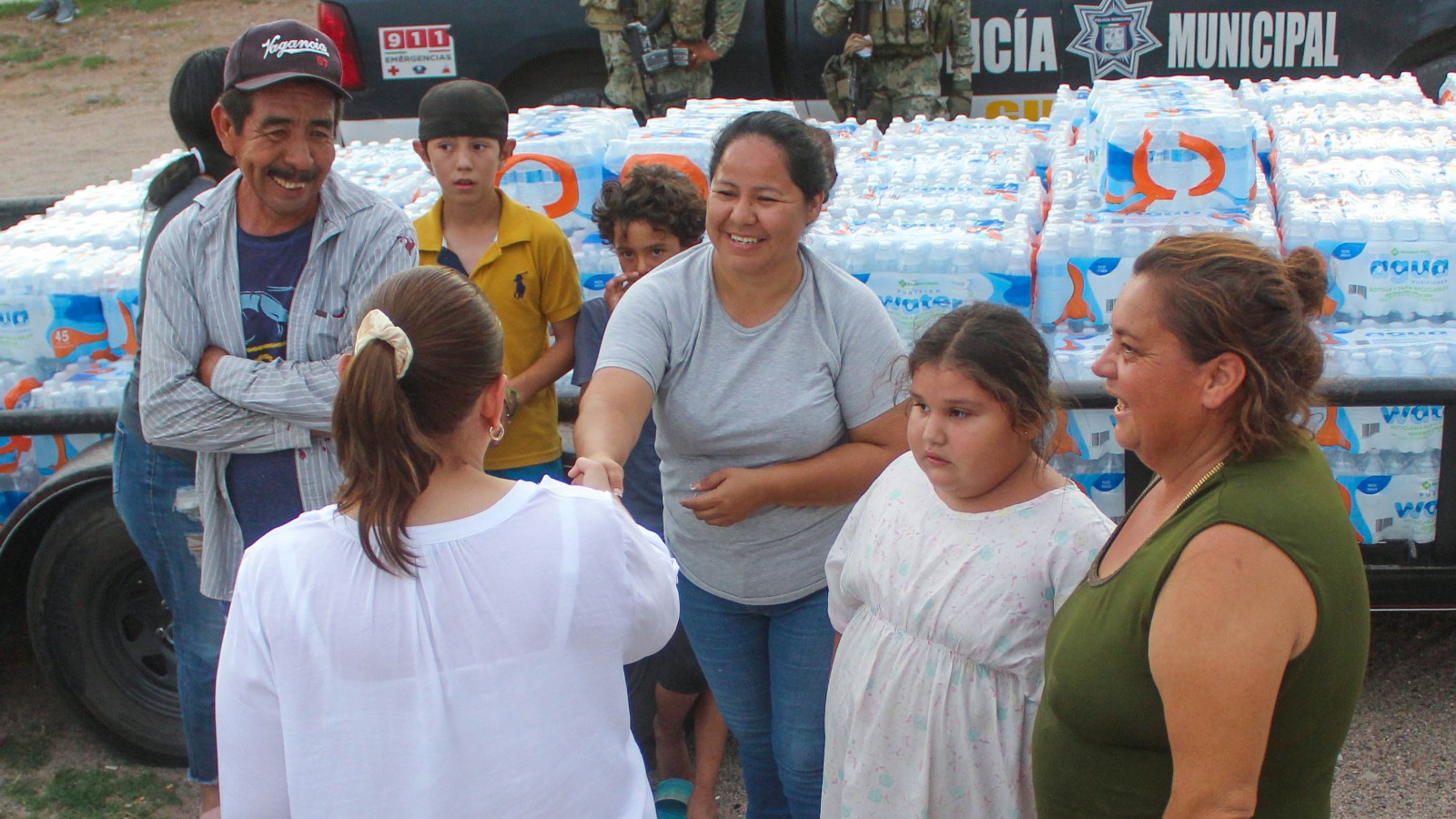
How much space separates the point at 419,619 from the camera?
1.54 meters

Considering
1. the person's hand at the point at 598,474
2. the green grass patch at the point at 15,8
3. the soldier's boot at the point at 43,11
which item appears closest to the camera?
the person's hand at the point at 598,474

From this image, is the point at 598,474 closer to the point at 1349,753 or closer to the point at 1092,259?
the point at 1092,259

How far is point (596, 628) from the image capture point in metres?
1.63

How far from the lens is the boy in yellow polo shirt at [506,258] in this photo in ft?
10.7

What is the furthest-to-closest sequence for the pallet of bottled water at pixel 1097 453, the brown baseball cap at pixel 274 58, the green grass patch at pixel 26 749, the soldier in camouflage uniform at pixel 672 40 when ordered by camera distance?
the soldier in camouflage uniform at pixel 672 40 < the green grass patch at pixel 26 749 < the pallet of bottled water at pixel 1097 453 < the brown baseball cap at pixel 274 58

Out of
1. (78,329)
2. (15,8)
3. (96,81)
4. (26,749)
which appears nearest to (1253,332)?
(78,329)

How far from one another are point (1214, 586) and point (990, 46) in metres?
6.37

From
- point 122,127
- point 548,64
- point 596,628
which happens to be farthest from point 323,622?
point 122,127

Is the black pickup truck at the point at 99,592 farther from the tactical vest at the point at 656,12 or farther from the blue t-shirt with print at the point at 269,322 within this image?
the tactical vest at the point at 656,12

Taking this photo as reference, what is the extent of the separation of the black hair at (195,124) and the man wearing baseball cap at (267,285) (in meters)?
0.38

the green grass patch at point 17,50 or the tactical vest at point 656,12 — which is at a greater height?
the green grass patch at point 17,50

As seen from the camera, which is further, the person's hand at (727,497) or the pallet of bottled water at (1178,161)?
the pallet of bottled water at (1178,161)

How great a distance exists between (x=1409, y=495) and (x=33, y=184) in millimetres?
12353

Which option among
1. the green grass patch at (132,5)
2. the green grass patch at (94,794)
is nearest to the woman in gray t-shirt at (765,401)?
the green grass patch at (94,794)
